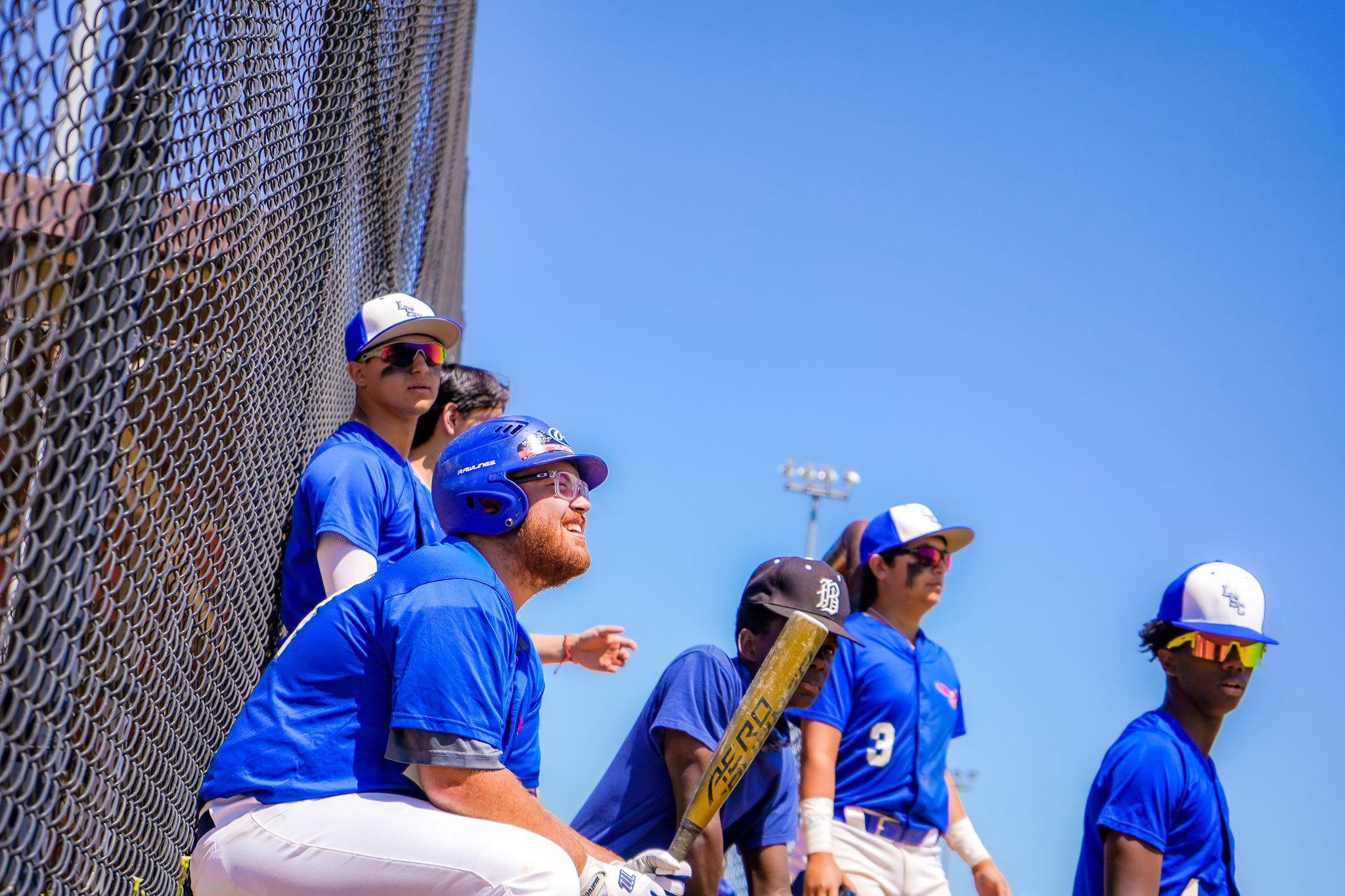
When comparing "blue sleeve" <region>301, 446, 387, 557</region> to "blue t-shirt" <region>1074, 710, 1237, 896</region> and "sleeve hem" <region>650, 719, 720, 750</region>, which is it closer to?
"sleeve hem" <region>650, 719, 720, 750</region>

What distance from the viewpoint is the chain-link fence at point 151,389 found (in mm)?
1776

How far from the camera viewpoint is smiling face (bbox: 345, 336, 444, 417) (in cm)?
401

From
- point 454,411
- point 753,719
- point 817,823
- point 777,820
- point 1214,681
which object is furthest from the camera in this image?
point 454,411

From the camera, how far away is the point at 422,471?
473cm

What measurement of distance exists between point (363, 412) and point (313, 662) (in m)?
1.62

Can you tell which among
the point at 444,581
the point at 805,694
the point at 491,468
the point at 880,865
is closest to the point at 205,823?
the point at 444,581

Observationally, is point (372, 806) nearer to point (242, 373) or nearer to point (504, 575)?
point (504, 575)

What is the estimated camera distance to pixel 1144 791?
12.6 feet

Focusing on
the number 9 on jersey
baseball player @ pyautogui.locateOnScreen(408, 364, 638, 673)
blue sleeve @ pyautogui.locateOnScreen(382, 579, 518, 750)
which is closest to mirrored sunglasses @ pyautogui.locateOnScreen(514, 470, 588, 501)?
blue sleeve @ pyautogui.locateOnScreen(382, 579, 518, 750)

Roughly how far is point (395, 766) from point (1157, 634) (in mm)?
3198

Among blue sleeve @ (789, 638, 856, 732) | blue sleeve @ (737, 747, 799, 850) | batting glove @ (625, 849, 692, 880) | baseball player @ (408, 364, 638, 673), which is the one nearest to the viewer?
→ batting glove @ (625, 849, 692, 880)

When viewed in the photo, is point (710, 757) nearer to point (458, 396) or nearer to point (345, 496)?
point (345, 496)

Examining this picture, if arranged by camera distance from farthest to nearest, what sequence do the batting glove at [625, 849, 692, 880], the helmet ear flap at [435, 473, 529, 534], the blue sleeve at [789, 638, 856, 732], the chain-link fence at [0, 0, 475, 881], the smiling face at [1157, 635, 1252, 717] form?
the blue sleeve at [789, 638, 856, 732] < the smiling face at [1157, 635, 1252, 717] < the batting glove at [625, 849, 692, 880] < the helmet ear flap at [435, 473, 529, 534] < the chain-link fence at [0, 0, 475, 881]

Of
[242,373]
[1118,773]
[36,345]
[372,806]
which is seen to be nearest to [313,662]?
[372,806]
